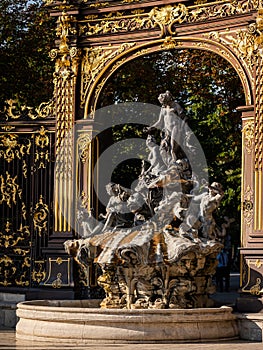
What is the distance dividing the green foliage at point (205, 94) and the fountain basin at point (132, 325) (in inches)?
335

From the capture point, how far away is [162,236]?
578 inches

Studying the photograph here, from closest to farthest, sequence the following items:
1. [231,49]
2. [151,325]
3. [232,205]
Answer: [151,325] < [231,49] < [232,205]

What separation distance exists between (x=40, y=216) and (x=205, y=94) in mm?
7313

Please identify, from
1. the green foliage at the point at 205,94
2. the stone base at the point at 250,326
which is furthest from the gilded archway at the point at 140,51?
the green foliage at the point at 205,94

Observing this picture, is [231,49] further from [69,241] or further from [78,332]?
[78,332]

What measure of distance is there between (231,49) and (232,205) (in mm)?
7771

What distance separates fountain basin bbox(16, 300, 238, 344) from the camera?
13430mm

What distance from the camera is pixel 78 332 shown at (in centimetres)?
1359

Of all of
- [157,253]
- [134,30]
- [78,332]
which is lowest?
[78,332]

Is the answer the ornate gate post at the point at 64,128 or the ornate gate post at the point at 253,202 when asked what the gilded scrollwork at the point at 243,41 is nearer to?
the ornate gate post at the point at 253,202

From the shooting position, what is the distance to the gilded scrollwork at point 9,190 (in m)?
17.3

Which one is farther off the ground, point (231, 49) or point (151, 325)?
point (231, 49)

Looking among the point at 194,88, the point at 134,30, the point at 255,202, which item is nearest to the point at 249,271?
the point at 255,202

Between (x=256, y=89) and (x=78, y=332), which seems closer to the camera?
(x=78, y=332)
